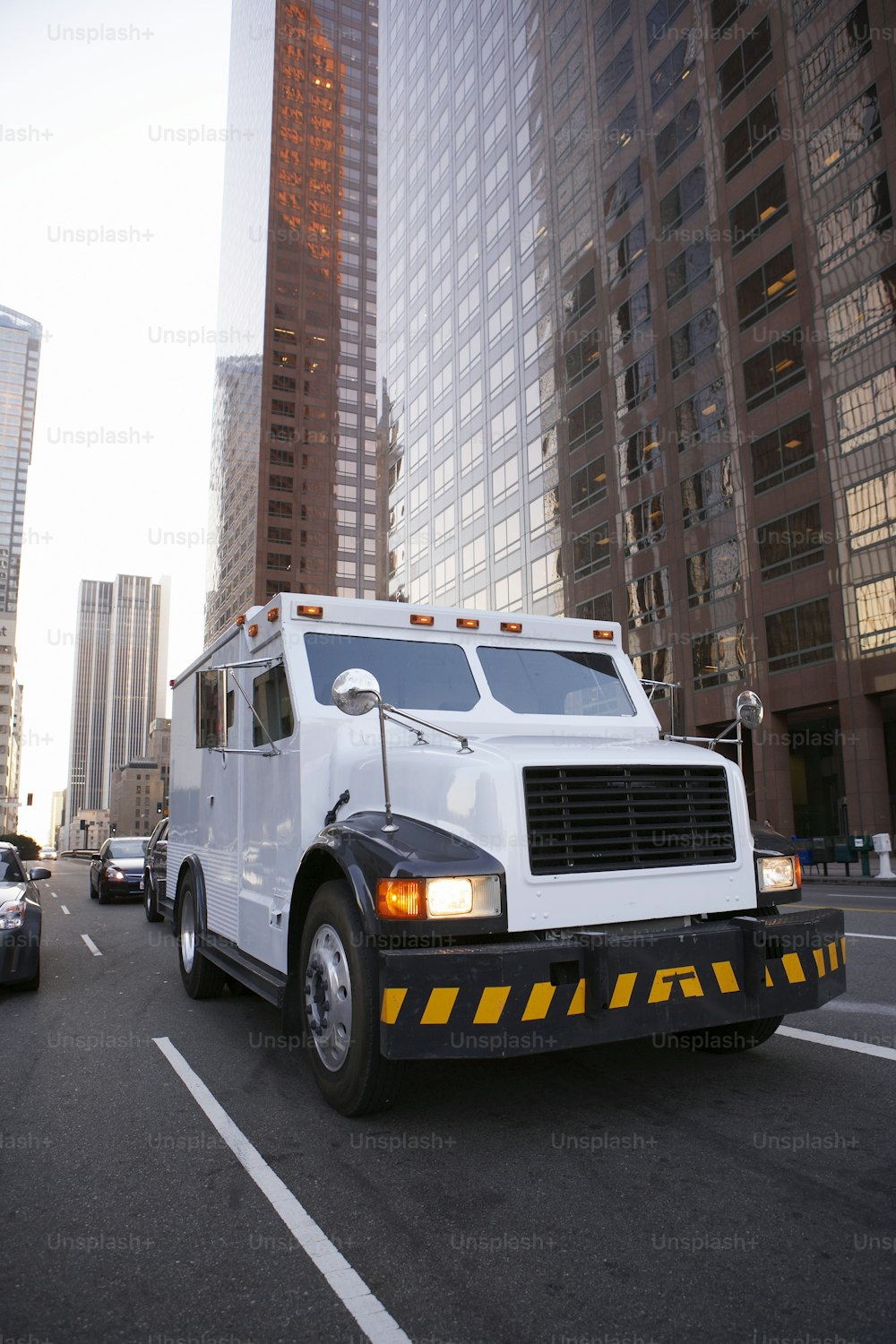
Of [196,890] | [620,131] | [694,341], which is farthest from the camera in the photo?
[620,131]

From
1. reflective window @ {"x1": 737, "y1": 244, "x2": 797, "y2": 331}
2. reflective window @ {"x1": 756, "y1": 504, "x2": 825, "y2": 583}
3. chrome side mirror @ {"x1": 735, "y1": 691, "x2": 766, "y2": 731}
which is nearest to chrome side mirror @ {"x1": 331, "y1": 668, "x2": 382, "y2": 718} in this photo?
chrome side mirror @ {"x1": 735, "y1": 691, "x2": 766, "y2": 731}

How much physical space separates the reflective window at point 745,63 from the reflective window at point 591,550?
712 inches

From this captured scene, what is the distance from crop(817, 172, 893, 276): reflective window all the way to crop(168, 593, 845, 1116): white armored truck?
30.4m

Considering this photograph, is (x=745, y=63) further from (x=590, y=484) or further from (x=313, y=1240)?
(x=313, y=1240)

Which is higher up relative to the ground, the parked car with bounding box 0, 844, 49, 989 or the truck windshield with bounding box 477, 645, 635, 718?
the truck windshield with bounding box 477, 645, 635, 718

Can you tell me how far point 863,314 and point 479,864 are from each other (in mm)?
32047

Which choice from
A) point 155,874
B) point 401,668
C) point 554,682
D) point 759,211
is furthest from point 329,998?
point 759,211

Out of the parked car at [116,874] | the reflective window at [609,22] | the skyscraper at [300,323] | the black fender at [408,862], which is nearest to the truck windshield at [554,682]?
the black fender at [408,862]

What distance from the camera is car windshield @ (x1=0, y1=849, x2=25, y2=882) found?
8512 millimetres

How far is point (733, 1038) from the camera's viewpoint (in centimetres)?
507

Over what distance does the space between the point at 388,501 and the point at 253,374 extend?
193 feet

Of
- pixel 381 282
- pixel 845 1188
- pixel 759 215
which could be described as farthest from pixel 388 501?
pixel 845 1188

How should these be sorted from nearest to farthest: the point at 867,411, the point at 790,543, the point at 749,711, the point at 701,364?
the point at 749,711 → the point at 867,411 → the point at 790,543 → the point at 701,364

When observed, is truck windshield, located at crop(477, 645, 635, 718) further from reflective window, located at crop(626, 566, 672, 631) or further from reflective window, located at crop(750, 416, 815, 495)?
reflective window, located at crop(626, 566, 672, 631)
